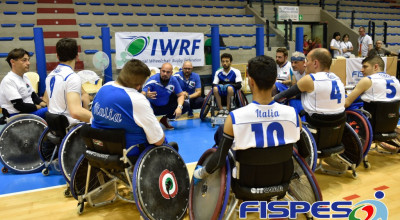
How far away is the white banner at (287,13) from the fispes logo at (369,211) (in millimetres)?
10583

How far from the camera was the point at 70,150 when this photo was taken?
2842mm

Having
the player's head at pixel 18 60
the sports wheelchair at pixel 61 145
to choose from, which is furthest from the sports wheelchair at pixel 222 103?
the player's head at pixel 18 60

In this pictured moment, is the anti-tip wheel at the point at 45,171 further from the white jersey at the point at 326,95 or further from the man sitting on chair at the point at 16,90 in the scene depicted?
the white jersey at the point at 326,95

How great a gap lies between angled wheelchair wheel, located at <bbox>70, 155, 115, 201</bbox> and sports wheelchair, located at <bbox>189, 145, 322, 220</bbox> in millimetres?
926

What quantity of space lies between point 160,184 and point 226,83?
3821mm

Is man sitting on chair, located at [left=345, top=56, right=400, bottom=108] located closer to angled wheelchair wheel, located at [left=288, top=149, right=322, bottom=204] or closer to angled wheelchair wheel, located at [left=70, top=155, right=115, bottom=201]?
angled wheelchair wheel, located at [left=288, top=149, right=322, bottom=204]

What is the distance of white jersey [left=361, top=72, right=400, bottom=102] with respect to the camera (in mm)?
3395

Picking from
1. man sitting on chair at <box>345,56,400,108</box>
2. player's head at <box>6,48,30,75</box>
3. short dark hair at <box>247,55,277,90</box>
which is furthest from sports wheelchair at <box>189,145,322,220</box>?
player's head at <box>6,48,30,75</box>

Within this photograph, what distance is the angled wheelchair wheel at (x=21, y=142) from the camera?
344 centimetres

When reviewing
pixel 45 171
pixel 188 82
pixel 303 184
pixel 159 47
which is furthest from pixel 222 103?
pixel 303 184

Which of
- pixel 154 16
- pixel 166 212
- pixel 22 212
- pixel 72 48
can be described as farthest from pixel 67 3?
pixel 166 212

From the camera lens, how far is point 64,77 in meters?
2.99

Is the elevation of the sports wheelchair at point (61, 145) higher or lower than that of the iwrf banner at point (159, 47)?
lower

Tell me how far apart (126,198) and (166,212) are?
62 cm
